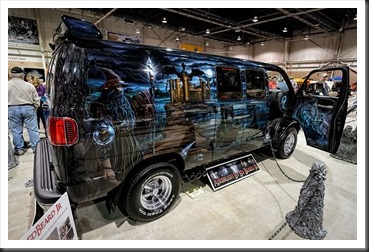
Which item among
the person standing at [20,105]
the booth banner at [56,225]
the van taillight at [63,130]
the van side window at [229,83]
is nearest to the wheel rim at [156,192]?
the booth banner at [56,225]

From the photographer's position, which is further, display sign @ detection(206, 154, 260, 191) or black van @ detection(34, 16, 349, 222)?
display sign @ detection(206, 154, 260, 191)

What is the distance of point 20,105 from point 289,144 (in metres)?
5.90

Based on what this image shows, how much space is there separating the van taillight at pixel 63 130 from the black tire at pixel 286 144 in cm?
381

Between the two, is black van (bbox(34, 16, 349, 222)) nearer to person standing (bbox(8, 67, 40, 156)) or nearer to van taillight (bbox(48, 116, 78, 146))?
van taillight (bbox(48, 116, 78, 146))

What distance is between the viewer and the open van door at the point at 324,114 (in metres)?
2.96

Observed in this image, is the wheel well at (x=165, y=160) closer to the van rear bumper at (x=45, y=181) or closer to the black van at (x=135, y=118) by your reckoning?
the black van at (x=135, y=118)

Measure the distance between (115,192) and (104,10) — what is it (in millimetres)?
11235

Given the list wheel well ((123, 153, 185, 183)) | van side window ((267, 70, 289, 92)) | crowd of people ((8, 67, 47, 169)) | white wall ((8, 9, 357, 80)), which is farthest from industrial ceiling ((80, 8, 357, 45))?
wheel well ((123, 153, 185, 183))

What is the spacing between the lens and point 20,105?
13.2 ft

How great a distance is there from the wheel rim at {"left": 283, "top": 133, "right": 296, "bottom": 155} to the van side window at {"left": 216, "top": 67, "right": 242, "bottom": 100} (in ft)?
6.80

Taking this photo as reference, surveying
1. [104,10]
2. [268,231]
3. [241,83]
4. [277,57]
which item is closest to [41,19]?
[104,10]

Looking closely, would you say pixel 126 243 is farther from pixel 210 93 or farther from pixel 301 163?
pixel 301 163

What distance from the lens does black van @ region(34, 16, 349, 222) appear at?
1634 mm

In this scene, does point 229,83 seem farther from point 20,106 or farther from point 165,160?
point 20,106
